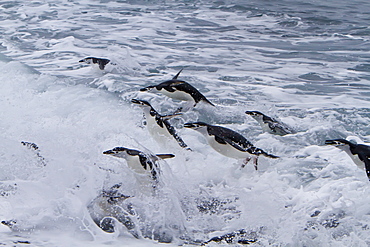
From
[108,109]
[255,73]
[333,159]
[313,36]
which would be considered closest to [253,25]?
[313,36]

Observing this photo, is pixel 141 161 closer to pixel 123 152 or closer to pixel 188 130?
pixel 123 152

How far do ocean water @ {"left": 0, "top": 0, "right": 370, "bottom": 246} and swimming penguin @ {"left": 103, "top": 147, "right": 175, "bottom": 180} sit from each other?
81 millimetres

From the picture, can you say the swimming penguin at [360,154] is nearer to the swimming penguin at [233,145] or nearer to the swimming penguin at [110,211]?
the swimming penguin at [233,145]

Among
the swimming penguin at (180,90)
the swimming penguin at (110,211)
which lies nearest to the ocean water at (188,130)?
the swimming penguin at (110,211)

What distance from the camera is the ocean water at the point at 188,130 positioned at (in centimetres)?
318

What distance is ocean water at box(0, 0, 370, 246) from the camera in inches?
125

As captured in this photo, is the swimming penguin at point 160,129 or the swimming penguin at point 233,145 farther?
the swimming penguin at point 160,129

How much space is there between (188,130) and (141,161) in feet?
6.04

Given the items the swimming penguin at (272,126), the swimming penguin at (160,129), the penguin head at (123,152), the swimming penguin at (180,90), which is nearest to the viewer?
the penguin head at (123,152)

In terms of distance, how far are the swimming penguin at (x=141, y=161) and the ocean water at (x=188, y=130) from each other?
0.08 metres

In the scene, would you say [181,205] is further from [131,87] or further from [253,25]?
[253,25]

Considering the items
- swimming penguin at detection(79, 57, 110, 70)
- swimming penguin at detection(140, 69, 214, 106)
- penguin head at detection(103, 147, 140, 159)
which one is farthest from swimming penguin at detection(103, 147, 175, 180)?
swimming penguin at detection(79, 57, 110, 70)

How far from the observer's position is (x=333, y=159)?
4.50 meters

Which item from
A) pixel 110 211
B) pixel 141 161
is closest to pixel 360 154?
pixel 141 161
